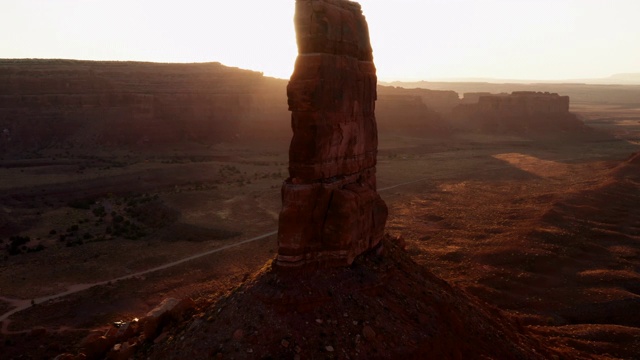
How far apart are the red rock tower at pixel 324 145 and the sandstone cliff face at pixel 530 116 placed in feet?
308

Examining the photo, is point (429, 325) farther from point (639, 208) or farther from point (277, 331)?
point (639, 208)

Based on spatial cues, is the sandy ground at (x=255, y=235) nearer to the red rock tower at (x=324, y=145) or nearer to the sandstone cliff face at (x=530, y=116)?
the red rock tower at (x=324, y=145)

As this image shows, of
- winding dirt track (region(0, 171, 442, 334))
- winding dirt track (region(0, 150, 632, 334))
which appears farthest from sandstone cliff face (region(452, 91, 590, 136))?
winding dirt track (region(0, 171, 442, 334))

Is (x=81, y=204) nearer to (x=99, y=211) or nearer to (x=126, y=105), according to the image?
(x=99, y=211)

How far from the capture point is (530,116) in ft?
339

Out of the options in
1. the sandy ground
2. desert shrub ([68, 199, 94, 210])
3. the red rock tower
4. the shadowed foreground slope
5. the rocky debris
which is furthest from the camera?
desert shrub ([68, 199, 94, 210])

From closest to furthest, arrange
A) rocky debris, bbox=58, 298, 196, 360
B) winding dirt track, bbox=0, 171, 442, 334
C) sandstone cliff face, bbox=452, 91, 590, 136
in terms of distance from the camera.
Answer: rocky debris, bbox=58, 298, 196, 360, winding dirt track, bbox=0, 171, 442, 334, sandstone cliff face, bbox=452, 91, 590, 136

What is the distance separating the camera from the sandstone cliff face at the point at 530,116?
335 feet

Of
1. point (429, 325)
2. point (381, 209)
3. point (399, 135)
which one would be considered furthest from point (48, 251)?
point (399, 135)

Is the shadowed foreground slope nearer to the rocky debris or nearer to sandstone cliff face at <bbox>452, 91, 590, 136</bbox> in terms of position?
the rocky debris

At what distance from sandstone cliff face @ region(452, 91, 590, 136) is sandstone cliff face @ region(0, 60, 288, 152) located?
4914 cm

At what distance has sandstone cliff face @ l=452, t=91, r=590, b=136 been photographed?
Answer: 102m

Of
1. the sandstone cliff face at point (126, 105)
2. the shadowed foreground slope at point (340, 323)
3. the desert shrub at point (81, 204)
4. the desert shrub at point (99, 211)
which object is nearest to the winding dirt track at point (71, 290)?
the shadowed foreground slope at point (340, 323)

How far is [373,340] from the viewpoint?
14352 millimetres
